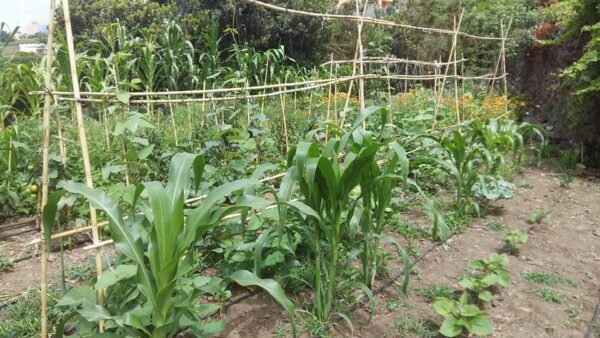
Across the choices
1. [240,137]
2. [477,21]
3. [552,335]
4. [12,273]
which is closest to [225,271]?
[240,137]

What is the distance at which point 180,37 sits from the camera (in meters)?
4.89

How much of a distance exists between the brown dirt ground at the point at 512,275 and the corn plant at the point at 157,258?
18.5 inches

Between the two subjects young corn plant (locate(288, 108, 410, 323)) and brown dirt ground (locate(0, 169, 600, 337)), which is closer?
young corn plant (locate(288, 108, 410, 323))

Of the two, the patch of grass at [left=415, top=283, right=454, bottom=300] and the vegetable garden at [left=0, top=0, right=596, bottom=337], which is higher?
the vegetable garden at [left=0, top=0, right=596, bottom=337]

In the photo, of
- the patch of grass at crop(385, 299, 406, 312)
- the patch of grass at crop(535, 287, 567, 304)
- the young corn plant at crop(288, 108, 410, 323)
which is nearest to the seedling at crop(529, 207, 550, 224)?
the patch of grass at crop(535, 287, 567, 304)

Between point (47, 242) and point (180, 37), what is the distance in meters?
3.86

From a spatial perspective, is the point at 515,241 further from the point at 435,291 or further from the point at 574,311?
the point at 435,291

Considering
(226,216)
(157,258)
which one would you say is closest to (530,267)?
(226,216)

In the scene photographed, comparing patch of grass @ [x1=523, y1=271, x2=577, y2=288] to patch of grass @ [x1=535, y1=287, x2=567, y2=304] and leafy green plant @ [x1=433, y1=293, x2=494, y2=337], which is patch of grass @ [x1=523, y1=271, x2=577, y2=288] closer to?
patch of grass @ [x1=535, y1=287, x2=567, y2=304]

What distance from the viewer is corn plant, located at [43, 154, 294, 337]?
147cm

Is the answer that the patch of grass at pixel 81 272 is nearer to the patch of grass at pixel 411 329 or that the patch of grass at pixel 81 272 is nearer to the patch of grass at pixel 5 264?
the patch of grass at pixel 5 264

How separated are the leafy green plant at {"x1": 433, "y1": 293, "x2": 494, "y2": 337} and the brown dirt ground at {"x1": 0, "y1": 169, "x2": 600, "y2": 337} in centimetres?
20

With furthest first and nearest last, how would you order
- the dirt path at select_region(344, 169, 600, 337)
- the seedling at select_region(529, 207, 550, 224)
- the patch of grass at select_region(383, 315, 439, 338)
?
the seedling at select_region(529, 207, 550, 224) → the dirt path at select_region(344, 169, 600, 337) → the patch of grass at select_region(383, 315, 439, 338)

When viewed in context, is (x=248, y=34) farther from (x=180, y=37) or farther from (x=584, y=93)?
(x=584, y=93)
